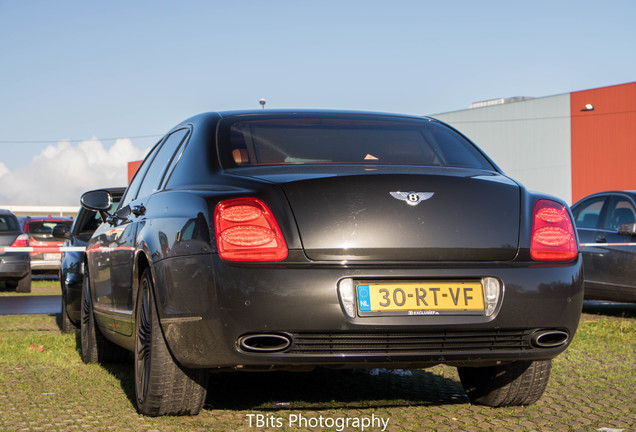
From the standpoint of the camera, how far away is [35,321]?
10.5 m

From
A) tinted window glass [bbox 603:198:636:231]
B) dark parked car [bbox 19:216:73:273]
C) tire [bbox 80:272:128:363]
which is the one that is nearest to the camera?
tire [bbox 80:272:128:363]

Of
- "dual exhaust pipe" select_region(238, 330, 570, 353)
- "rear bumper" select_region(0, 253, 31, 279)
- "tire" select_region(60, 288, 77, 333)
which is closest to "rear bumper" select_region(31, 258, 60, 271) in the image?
"rear bumper" select_region(0, 253, 31, 279)

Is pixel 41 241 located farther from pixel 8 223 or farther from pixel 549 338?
pixel 549 338

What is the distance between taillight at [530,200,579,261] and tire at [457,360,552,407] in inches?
30.9

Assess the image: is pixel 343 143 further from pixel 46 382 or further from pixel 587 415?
pixel 46 382

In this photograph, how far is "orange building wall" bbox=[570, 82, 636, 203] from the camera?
42.2 metres

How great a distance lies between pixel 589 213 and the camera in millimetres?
11570

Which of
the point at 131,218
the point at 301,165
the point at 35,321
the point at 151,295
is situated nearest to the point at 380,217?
the point at 301,165

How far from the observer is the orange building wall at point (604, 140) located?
4219 cm

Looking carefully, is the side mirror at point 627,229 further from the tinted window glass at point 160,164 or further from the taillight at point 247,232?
the taillight at point 247,232

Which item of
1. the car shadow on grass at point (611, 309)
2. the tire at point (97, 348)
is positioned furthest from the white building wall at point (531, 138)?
the tire at point (97, 348)

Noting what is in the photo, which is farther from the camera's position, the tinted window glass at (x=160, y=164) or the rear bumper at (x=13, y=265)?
the rear bumper at (x=13, y=265)

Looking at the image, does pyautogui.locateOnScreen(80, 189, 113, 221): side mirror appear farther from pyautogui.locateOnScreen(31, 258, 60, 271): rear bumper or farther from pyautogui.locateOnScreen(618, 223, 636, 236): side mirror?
pyautogui.locateOnScreen(31, 258, 60, 271): rear bumper

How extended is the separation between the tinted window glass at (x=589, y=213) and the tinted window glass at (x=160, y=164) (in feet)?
23.6
